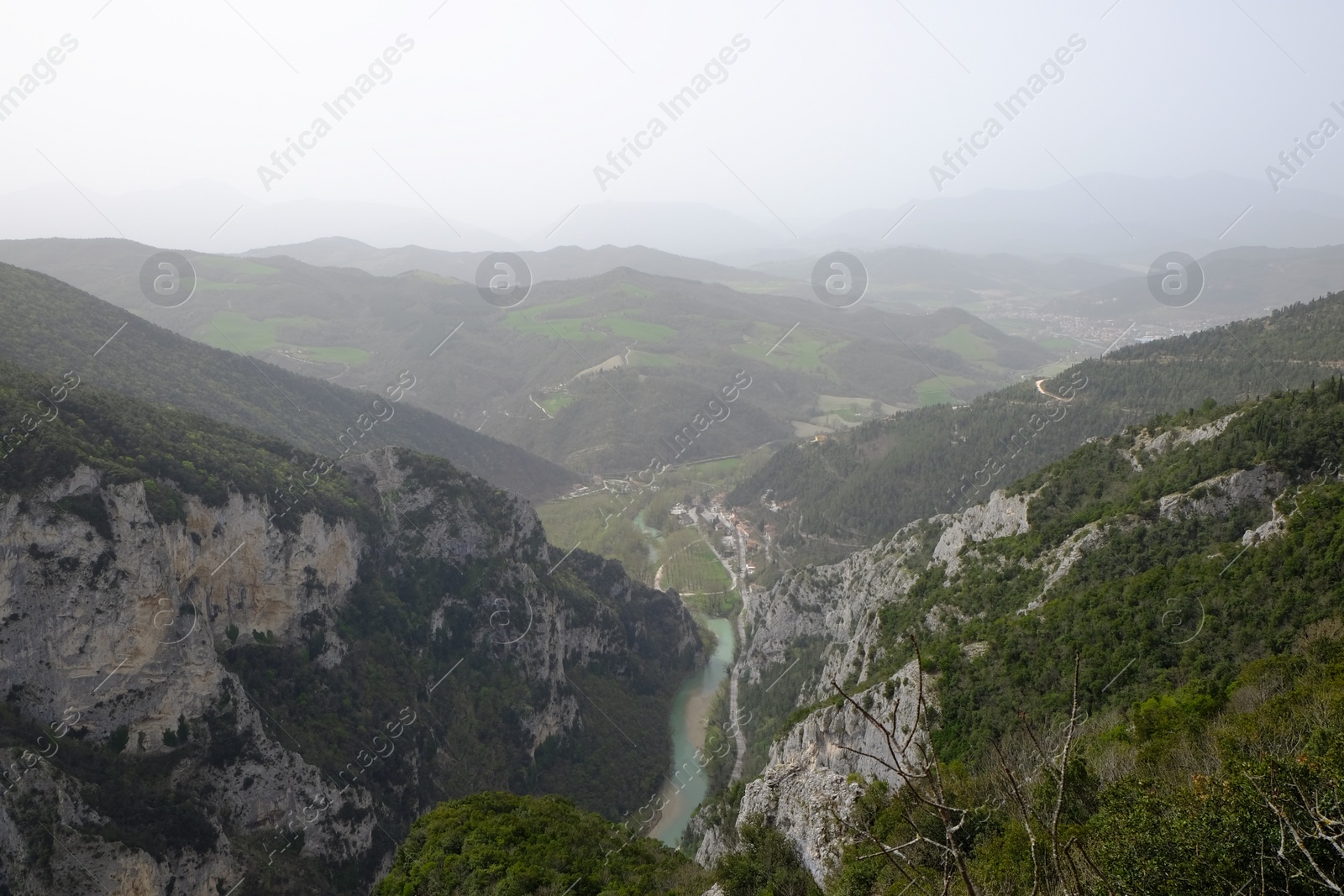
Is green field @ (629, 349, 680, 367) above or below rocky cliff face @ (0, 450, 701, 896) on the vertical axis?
above

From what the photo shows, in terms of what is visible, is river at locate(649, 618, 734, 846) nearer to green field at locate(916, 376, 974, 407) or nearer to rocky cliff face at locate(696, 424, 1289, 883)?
rocky cliff face at locate(696, 424, 1289, 883)

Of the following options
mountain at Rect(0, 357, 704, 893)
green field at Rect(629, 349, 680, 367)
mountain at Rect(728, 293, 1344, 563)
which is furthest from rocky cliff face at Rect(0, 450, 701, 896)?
green field at Rect(629, 349, 680, 367)

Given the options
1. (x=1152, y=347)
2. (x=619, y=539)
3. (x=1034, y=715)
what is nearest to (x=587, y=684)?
(x=619, y=539)

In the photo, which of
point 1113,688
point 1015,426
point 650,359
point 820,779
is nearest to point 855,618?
point 1113,688

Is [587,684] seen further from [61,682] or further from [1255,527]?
[1255,527]

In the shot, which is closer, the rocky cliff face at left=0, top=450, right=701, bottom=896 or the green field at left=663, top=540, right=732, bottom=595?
the rocky cliff face at left=0, top=450, right=701, bottom=896

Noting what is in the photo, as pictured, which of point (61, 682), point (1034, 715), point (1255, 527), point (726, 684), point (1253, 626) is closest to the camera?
point (1253, 626)
